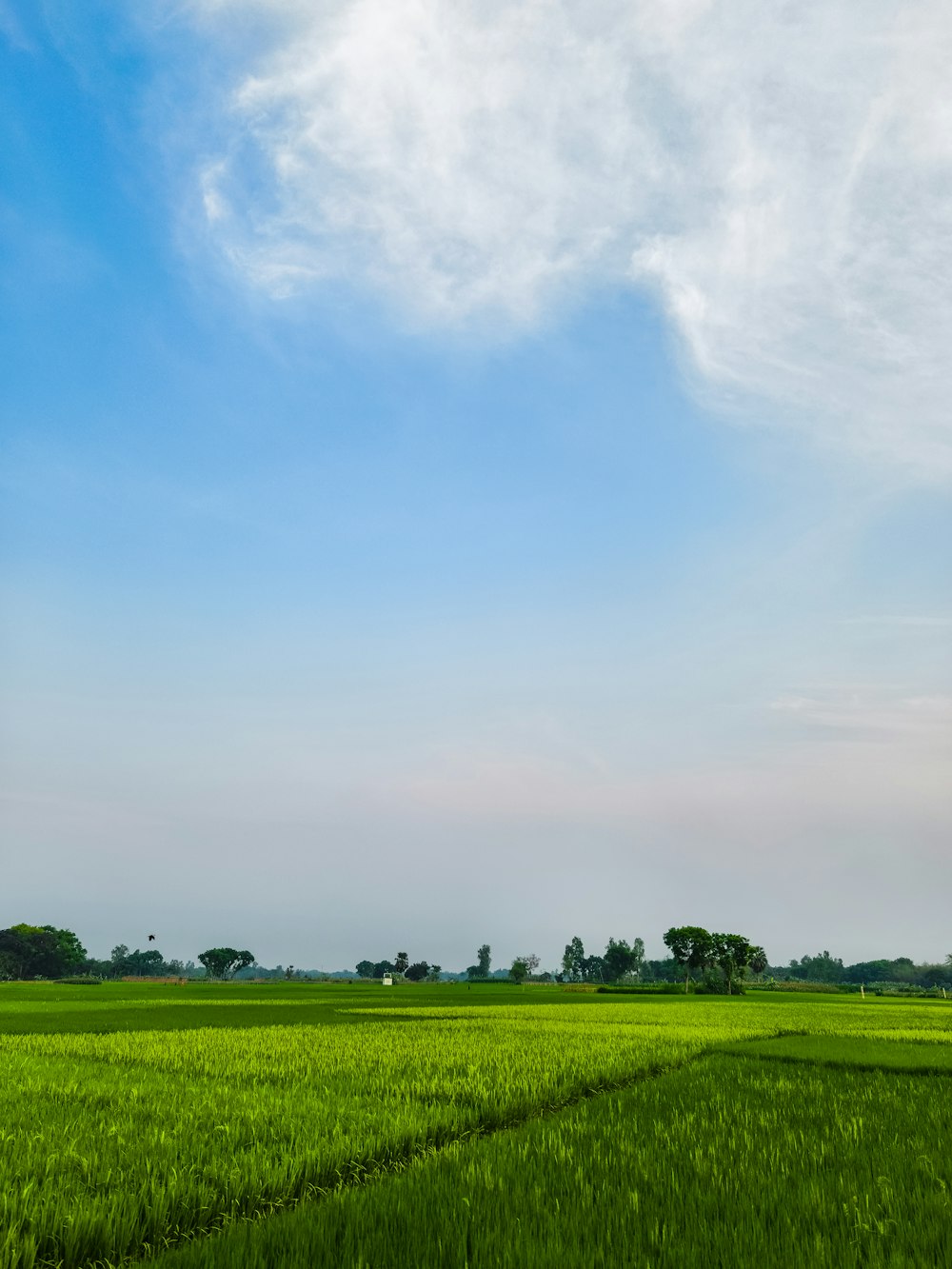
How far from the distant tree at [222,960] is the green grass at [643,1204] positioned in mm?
182569

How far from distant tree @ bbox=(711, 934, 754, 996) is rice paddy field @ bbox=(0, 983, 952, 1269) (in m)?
91.0

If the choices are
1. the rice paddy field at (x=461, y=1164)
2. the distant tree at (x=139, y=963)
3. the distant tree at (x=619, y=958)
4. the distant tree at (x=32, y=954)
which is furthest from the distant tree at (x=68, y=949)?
the rice paddy field at (x=461, y=1164)

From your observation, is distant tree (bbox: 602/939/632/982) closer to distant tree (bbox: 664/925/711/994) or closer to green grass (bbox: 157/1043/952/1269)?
distant tree (bbox: 664/925/711/994)

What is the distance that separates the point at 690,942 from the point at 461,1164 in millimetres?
106564

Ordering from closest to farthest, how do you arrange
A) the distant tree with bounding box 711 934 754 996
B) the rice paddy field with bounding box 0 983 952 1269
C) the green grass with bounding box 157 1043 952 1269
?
the green grass with bounding box 157 1043 952 1269 < the rice paddy field with bounding box 0 983 952 1269 < the distant tree with bounding box 711 934 754 996

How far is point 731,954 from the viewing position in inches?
3777

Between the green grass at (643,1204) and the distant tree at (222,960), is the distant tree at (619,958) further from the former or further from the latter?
the green grass at (643,1204)

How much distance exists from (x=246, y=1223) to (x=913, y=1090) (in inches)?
457

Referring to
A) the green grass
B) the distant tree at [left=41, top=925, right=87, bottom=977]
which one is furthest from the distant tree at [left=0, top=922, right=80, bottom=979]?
the green grass

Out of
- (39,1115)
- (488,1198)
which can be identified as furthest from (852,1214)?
(39,1115)

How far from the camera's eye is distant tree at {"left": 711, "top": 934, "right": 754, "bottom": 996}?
95500 millimetres

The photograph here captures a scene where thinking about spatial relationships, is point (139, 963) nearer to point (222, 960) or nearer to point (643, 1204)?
point (222, 960)

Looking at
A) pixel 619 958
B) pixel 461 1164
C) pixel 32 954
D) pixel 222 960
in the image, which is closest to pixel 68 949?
pixel 32 954

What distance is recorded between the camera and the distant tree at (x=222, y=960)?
169875 mm
